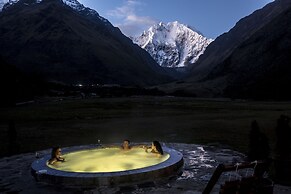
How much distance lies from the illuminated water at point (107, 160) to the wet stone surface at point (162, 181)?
165cm

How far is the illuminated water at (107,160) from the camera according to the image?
16.8 metres

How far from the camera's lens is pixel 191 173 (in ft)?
49.0

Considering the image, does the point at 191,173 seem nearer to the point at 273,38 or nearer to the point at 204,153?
the point at 204,153

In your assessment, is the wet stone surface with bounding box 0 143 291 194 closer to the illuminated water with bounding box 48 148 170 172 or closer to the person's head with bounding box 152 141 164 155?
the person's head with bounding box 152 141 164 155

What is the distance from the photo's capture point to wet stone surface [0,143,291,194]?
12805 mm

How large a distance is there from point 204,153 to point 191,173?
15.0ft

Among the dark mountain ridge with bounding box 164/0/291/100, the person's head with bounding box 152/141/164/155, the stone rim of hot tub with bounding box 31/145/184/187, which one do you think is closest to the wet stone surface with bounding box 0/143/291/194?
the stone rim of hot tub with bounding box 31/145/184/187

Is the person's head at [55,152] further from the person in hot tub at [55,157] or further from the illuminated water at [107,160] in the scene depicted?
the illuminated water at [107,160]

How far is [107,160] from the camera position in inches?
716

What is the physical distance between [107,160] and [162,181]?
505 cm

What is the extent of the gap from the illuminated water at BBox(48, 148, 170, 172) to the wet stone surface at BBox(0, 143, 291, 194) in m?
1.65

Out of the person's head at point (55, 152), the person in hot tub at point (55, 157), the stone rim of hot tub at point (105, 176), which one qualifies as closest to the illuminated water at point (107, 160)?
the person in hot tub at point (55, 157)

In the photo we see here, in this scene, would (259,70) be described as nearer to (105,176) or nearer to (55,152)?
(55,152)

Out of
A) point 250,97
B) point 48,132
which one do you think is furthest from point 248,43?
point 48,132
